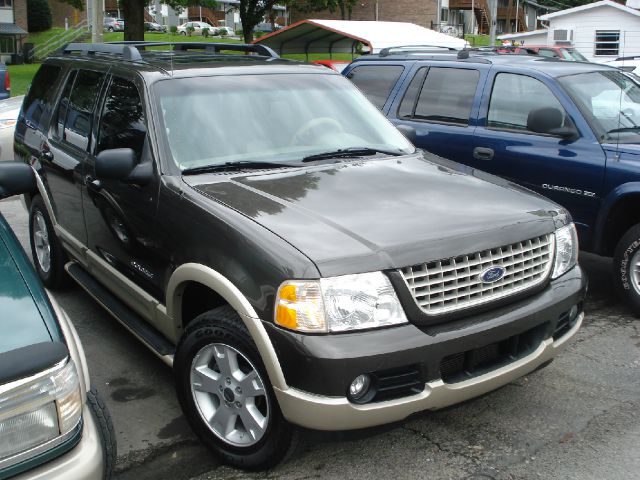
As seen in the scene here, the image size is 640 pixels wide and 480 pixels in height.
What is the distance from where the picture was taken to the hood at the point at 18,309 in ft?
7.45

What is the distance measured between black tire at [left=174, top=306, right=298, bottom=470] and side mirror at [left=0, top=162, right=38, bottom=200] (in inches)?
38.2

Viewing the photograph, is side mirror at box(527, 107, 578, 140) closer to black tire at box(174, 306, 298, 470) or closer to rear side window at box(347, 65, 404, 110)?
rear side window at box(347, 65, 404, 110)

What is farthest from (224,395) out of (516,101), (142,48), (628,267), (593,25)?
(593,25)

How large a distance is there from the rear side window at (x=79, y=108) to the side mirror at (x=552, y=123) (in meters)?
3.25

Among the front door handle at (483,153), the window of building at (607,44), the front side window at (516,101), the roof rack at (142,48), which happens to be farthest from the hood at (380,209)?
the window of building at (607,44)

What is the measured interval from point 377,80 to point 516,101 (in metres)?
1.65

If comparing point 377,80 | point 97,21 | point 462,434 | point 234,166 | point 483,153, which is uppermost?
point 97,21

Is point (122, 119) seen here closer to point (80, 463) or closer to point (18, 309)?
point (18, 309)

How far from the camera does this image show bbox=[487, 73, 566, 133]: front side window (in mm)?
5926

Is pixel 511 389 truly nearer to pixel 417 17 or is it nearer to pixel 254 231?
pixel 254 231

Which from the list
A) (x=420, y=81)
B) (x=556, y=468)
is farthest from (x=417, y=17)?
(x=556, y=468)

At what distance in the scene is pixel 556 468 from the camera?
3.30 m

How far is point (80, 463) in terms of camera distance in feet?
7.34

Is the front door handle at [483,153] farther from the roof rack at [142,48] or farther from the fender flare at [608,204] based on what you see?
the roof rack at [142,48]
